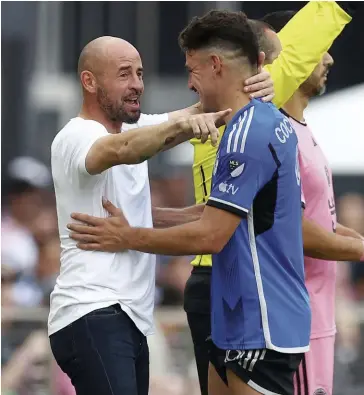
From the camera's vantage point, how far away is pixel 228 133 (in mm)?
4113

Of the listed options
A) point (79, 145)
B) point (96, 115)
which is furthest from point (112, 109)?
point (79, 145)

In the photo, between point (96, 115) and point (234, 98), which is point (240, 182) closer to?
point (234, 98)

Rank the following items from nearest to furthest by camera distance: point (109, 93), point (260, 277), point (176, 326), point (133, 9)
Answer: point (260, 277) < point (109, 93) < point (176, 326) < point (133, 9)

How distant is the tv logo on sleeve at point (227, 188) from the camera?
404 cm

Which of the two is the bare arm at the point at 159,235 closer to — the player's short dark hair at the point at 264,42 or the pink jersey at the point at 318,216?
the pink jersey at the point at 318,216

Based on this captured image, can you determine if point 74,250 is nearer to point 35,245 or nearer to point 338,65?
point 35,245

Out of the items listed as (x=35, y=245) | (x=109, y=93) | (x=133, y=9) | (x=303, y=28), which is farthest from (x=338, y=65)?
(x=109, y=93)

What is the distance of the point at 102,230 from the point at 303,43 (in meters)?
1.32

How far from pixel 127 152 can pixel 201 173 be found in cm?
93

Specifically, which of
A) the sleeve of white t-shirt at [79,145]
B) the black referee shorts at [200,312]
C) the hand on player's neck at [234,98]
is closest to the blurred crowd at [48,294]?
the black referee shorts at [200,312]

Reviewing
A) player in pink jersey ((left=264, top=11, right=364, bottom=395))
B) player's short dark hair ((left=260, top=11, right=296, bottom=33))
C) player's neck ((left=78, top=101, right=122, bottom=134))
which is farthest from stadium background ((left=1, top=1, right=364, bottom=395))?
player's neck ((left=78, top=101, right=122, bottom=134))

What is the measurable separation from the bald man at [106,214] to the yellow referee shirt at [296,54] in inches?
20.0

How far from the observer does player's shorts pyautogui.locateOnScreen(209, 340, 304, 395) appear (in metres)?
4.11

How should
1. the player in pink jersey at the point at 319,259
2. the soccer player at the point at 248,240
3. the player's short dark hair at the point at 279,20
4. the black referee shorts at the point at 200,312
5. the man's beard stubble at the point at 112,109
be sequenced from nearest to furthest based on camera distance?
the soccer player at the point at 248,240
the man's beard stubble at the point at 112,109
the player in pink jersey at the point at 319,259
the black referee shorts at the point at 200,312
the player's short dark hair at the point at 279,20
